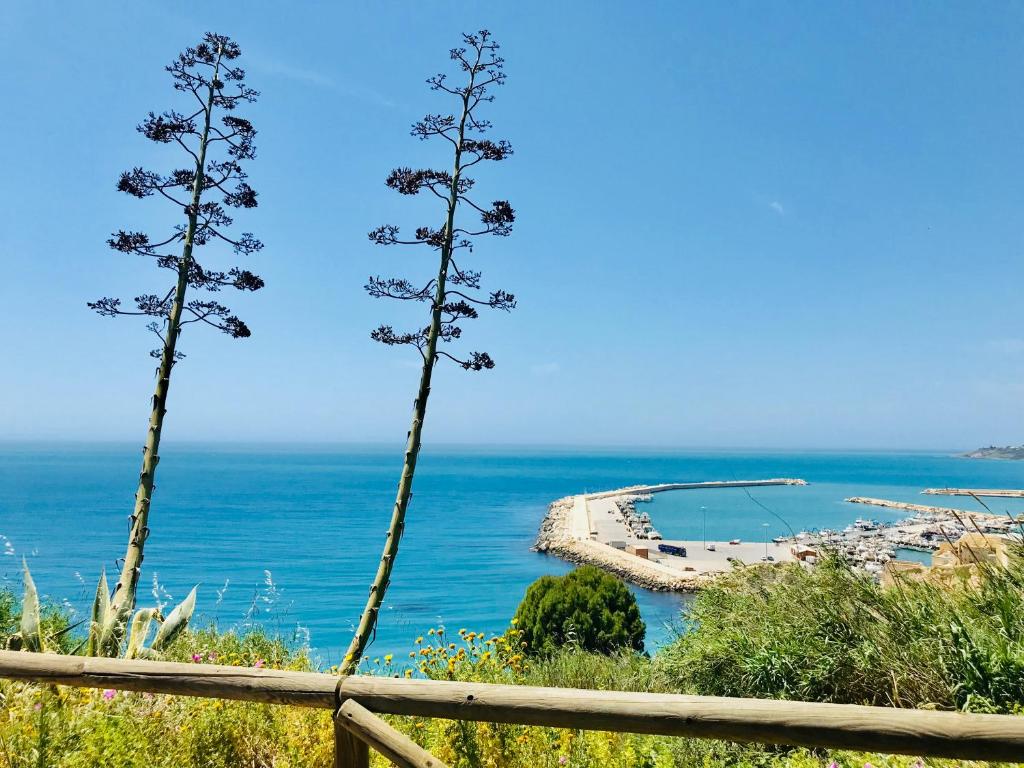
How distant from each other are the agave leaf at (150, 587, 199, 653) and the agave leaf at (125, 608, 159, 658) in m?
0.09

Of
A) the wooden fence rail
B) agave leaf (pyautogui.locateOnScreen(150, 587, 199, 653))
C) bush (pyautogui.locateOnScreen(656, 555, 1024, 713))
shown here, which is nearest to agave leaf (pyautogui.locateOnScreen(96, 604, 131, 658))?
agave leaf (pyautogui.locateOnScreen(150, 587, 199, 653))

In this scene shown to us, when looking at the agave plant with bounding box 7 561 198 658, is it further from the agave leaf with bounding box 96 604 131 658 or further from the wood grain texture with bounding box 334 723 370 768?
the wood grain texture with bounding box 334 723 370 768

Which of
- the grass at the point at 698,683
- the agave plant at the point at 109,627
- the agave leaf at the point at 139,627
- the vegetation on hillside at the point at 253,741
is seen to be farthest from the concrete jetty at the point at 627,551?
the agave leaf at the point at 139,627

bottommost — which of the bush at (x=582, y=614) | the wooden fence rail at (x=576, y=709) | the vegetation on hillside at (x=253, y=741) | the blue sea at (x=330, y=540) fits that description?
the blue sea at (x=330, y=540)

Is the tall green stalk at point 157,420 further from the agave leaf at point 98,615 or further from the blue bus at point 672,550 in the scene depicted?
the blue bus at point 672,550

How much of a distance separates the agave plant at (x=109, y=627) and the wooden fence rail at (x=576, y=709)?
2313 millimetres

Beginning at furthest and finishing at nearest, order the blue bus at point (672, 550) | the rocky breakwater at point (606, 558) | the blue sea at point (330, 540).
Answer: the blue bus at point (672, 550), the rocky breakwater at point (606, 558), the blue sea at point (330, 540)

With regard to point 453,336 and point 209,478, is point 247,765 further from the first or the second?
point 209,478

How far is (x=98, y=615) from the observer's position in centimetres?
433

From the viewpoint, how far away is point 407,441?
446 centimetres

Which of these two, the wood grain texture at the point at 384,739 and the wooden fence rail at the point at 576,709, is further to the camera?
the wood grain texture at the point at 384,739

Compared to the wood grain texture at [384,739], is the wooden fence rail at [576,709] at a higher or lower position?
higher

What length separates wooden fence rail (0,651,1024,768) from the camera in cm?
127

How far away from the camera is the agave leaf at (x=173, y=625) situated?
13.5 ft
